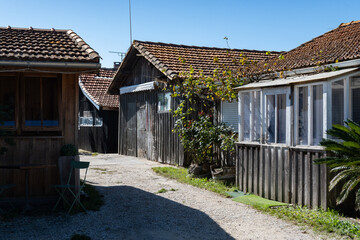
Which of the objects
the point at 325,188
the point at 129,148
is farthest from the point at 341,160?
the point at 129,148

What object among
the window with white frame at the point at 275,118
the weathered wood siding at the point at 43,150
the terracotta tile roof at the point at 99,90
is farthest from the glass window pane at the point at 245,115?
the terracotta tile roof at the point at 99,90

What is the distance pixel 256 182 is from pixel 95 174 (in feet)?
17.3

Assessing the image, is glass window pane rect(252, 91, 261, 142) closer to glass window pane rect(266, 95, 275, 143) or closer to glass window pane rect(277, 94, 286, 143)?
glass window pane rect(266, 95, 275, 143)

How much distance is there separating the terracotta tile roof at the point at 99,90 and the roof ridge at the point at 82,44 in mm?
9920

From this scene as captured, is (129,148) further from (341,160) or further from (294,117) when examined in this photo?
(341,160)

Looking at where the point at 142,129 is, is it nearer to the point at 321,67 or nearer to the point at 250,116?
the point at 250,116

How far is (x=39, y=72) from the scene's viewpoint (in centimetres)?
852

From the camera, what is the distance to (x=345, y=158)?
7.27m

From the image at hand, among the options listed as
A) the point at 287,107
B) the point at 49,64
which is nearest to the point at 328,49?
the point at 287,107

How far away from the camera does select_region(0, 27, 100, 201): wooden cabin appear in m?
8.25

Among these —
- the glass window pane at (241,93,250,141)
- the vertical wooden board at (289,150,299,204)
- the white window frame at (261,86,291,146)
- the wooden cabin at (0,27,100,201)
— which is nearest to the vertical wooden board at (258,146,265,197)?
the white window frame at (261,86,291,146)

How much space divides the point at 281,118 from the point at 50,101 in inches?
189

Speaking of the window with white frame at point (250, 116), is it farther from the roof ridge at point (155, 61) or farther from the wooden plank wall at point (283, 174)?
the roof ridge at point (155, 61)

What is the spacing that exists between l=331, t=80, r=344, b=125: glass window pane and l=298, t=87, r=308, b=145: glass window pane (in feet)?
1.81
